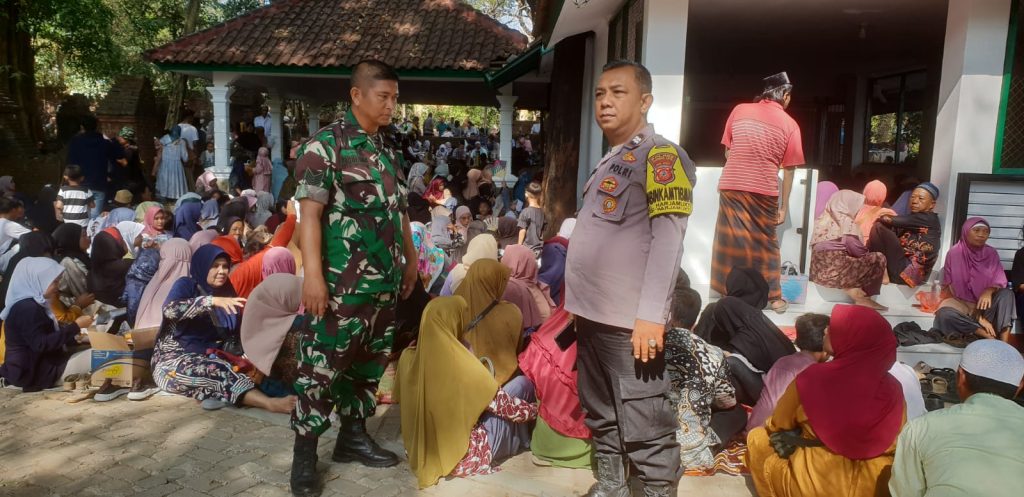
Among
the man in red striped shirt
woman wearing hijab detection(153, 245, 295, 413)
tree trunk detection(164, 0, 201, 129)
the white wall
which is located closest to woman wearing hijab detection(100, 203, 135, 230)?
woman wearing hijab detection(153, 245, 295, 413)

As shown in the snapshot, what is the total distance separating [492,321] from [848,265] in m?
3.41

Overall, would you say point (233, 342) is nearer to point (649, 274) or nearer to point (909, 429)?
point (649, 274)

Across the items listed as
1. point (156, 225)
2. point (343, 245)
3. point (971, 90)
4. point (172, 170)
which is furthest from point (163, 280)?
point (172, 170)

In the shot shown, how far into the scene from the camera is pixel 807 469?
116 inches

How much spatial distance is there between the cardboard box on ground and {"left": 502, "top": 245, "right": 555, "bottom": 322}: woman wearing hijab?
2.43 m

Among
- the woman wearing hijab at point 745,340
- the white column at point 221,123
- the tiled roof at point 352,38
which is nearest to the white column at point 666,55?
the woman wearing hijab at point 745,340

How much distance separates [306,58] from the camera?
12.9 m

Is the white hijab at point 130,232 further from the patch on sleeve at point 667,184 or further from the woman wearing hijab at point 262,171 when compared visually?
the patch on sleeve at point 667,184

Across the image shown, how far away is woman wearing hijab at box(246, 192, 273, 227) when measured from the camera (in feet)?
30.3

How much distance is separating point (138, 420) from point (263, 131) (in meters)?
16.9

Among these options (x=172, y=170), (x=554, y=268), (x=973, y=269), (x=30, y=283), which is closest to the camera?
(x=30, y=283)

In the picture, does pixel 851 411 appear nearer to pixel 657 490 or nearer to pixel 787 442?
pixel 787 442

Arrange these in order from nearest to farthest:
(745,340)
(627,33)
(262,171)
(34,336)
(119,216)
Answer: (745,340), (34,336), (627,33), (119,216), (262,171)

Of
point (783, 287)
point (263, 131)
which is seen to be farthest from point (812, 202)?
point (263, 131)
